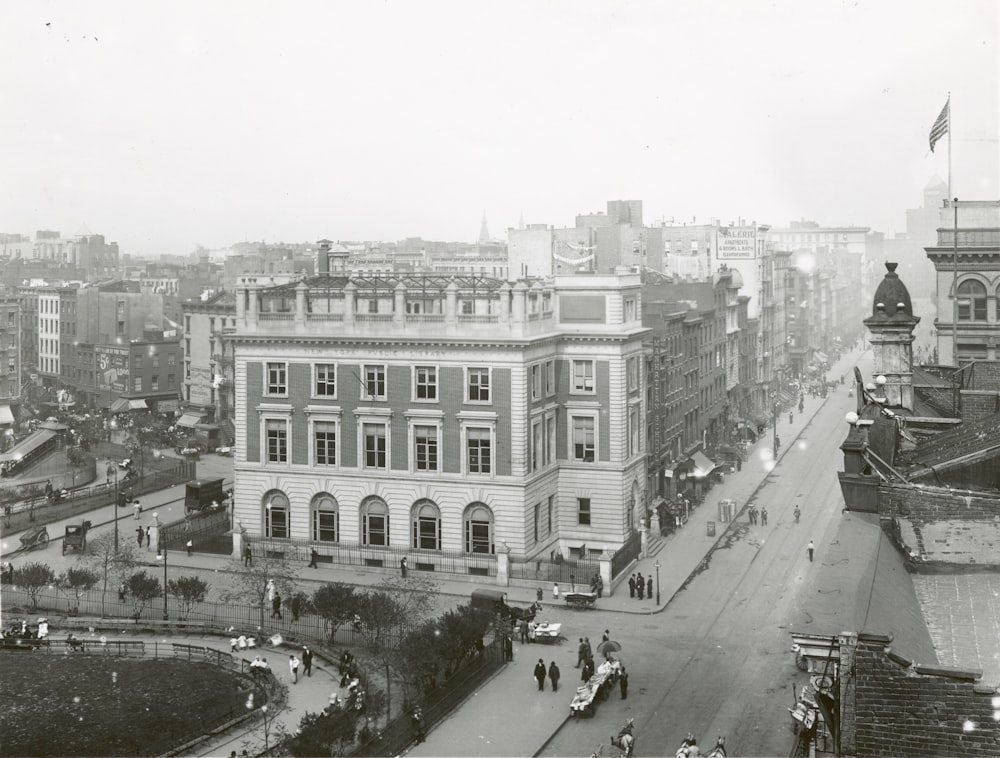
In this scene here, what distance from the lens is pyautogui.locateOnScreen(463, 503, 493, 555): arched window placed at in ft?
173

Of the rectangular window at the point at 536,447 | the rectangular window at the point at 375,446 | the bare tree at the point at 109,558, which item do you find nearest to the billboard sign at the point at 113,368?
the bare tree at the point at 109,558

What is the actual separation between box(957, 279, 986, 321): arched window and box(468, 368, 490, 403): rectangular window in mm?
28559

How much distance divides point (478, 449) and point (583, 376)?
7397 mm

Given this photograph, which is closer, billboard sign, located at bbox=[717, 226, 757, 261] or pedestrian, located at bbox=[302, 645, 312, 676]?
pedestrian, located at bbox=[302, 645, 312, 676]

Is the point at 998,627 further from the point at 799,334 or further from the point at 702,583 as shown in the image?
the point at 799,334

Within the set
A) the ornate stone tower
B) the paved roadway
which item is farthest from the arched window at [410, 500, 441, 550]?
the ornate stone tower

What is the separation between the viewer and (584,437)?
185 ft

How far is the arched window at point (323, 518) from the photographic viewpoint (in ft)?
182

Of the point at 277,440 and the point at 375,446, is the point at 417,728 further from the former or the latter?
the point at 277,440

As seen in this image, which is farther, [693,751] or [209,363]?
[209,363]

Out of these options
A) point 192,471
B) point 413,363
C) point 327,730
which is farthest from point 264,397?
point 327,730

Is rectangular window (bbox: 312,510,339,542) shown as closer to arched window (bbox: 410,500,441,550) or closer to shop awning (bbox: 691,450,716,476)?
arched window (bbox: 410,500,441,550)

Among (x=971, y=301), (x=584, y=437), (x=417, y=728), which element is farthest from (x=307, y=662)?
(x=971, y=301)

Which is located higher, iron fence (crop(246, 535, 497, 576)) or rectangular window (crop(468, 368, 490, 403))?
rectangular window (crop(468, 368, 490, 403))
